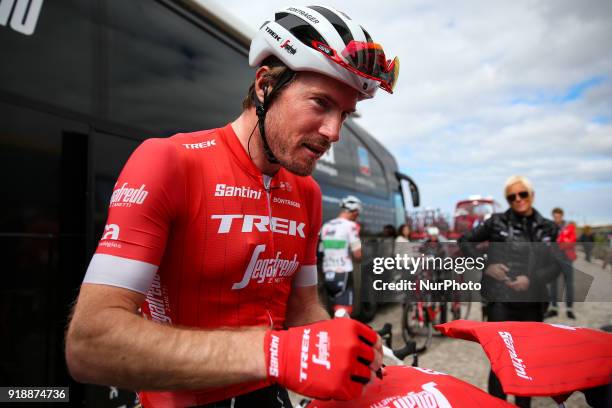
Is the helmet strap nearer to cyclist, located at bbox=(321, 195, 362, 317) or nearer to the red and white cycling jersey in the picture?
the red and white cycling jersey

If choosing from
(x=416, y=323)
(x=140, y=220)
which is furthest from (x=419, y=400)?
(x=416, y=323)

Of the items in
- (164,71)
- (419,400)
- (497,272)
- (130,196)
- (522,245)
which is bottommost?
(419,400)

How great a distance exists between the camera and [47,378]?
239cm

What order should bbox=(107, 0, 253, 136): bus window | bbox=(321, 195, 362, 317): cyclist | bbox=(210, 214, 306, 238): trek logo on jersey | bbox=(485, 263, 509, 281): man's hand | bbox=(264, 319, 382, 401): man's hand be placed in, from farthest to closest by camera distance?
1. bbox=(321, 195, 362, 317): cyclist
2. bbox=(107, 0, 253, 136): bus window
3. bbox=(485, 263, 509, 281): man's hand
4. bbox=(210, 214, 306, 238): trek logo on jersey
5. bbox=(264, 319, 382, 401): man's hand

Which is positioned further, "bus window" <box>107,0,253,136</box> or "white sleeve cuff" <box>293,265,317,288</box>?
"bus window" <box>107,0,253,136</box>

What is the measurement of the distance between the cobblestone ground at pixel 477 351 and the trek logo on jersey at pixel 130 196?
164cm

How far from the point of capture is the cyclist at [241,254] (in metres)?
0.95

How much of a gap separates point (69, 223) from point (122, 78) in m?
1.16

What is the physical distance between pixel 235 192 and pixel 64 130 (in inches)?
70.1

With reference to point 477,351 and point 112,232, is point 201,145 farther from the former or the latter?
point 477,351

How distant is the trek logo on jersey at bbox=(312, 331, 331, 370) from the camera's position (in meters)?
0.91

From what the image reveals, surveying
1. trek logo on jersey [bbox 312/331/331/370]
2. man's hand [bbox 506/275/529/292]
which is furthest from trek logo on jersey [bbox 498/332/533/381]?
man's hand [bbox 506/275/529/292]

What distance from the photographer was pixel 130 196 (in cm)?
111

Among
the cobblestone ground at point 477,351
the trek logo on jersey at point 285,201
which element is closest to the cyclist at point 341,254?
the cobblestone ground at point 477,351
